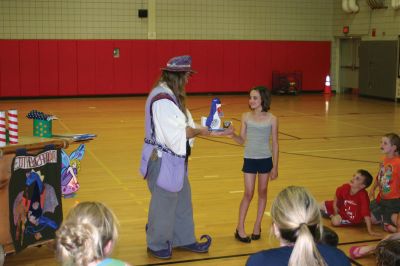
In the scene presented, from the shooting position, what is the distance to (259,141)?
5492mm

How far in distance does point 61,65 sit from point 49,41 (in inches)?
34.5

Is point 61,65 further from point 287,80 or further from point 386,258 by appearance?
point 386,258

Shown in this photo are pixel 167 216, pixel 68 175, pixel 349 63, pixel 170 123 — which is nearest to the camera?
pixel 170 123

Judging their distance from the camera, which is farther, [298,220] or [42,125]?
[42,125]

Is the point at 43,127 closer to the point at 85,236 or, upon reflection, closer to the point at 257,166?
the point at 257,166

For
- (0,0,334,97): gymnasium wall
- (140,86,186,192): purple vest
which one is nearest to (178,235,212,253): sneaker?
(140,86,186,192): purple vest

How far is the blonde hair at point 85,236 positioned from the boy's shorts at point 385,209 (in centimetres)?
416

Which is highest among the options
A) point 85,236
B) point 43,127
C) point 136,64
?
point 136,64

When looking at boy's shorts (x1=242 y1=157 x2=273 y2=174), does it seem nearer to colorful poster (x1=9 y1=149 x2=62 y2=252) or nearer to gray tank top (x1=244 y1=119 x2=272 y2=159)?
gray tank top (x1=244 y1=119 x2=272 y2=159)

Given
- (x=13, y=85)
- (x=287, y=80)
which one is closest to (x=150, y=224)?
(x=13, y=85)

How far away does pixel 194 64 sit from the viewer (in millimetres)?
20812

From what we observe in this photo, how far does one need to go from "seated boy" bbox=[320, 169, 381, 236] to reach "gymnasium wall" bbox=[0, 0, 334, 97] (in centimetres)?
1476

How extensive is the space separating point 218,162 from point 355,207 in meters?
3.59

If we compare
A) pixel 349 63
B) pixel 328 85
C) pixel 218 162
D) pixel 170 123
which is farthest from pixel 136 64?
pixel 170 123
